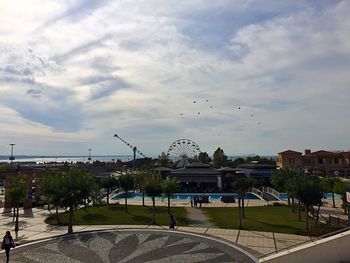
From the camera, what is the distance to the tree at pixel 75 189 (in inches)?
1024

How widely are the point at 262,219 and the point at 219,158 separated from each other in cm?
8195

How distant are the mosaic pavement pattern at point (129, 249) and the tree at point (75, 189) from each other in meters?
2.42

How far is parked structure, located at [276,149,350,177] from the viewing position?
93.4 metres

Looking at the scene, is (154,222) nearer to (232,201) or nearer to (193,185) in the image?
(232,201)

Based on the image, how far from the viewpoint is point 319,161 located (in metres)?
95.4

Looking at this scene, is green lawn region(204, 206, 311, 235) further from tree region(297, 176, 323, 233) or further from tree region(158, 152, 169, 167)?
tree region(158, 152, 169, 167)

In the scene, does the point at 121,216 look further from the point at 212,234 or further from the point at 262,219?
the point at 262,219

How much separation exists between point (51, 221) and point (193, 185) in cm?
4194

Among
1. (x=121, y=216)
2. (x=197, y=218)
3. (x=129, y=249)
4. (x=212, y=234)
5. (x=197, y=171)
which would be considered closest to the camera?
(x=129, y=249)

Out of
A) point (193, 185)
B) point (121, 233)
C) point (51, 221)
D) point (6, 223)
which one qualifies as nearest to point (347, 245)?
point (121, 233)

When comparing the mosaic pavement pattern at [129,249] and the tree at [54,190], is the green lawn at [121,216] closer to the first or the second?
the tree at [54,190]

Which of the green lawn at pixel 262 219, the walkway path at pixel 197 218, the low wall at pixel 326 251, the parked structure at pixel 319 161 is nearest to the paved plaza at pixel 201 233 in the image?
the walkway path at pixel 197 218

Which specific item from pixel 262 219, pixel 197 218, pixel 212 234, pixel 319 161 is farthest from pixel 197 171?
pixel 212 234

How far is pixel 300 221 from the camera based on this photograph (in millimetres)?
31750
